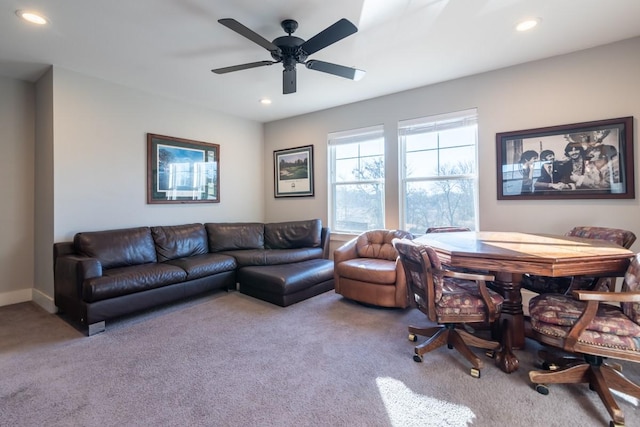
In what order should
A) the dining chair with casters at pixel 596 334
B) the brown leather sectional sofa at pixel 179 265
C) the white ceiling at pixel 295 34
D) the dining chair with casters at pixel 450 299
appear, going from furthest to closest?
the brown leather sectional sofa at pixel 179 265, the white ceiling at pixel 295 34, the dining chair with casters at pixel 450 299, the dining chair with casters at pixel 596 334

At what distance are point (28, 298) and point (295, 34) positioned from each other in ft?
14.3

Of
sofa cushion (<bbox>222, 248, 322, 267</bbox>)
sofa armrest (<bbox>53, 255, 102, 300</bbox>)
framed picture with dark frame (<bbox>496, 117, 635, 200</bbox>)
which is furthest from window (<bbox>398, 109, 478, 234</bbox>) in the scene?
sofa armrest (<bbox>53, 255, 102, 300</bbox>)

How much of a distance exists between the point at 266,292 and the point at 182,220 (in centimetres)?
189

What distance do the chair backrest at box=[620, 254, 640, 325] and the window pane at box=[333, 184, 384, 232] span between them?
278 cm

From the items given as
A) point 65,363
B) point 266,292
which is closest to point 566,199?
point 266,292

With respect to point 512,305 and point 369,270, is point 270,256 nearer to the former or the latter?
point 369,270

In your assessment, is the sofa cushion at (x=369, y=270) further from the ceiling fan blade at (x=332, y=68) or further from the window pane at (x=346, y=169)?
the ceiling fan blade at (x=332, y=68)

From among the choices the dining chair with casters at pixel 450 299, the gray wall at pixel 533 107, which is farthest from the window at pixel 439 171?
the dining chair with casters at pixel 450 299

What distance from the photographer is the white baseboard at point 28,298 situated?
3.31 metres

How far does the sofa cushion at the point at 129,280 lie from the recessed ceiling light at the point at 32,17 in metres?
2.19

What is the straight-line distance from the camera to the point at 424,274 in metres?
2.04

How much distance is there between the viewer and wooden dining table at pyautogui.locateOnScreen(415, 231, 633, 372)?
1760mm

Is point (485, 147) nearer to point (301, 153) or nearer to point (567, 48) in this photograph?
point (567, 48)

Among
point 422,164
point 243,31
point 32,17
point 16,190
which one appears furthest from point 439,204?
point 16,190
